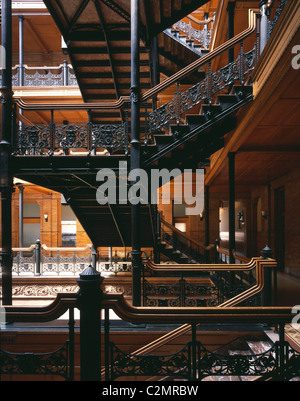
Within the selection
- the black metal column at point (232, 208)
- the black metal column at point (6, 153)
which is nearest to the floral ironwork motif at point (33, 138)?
the black metal column at point (6, 153)

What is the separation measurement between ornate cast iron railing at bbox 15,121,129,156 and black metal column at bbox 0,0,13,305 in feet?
0.80

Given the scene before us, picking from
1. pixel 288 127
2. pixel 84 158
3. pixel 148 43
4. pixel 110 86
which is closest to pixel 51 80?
pixel 110 86

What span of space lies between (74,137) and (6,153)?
51.5 inches

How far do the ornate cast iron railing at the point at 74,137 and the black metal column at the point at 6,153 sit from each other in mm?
244

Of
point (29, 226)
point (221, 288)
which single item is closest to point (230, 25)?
point (221, 288)

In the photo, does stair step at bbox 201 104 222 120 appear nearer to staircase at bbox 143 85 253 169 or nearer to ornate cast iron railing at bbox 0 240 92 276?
staircase at bbox 143 85 253 169

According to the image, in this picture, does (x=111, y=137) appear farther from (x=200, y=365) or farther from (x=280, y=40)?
(x=200, y=365)

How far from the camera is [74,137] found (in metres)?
5.14

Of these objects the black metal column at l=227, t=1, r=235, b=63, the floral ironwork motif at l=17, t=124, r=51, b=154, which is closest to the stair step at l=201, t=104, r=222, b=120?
the black metal column at l=227, t=1, r=235, b=63

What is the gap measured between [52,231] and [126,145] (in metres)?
11.2

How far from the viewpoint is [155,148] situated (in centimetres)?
510

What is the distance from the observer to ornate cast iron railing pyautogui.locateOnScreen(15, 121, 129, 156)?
5.11 m
